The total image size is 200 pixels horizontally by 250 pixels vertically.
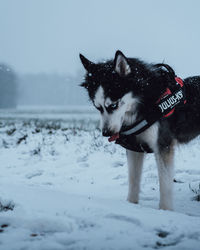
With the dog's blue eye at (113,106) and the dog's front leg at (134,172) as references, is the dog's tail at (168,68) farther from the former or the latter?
the dog's front leg at (134,172)

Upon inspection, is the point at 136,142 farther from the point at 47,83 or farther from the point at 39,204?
the point at 47,83

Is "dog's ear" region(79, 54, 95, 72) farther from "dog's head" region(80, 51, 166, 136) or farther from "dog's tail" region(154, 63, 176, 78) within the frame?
"dog's tail" region(154, 63, 176, 78)

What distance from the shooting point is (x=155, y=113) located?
277 cm

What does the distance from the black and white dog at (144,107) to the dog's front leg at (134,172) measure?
1.10 ft

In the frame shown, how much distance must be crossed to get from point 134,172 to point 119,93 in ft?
3.88

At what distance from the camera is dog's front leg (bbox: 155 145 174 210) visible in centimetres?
283

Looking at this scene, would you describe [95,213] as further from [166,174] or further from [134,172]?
[134,172]

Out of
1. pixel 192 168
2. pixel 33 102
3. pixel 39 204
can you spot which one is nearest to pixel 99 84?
pixel 39 204

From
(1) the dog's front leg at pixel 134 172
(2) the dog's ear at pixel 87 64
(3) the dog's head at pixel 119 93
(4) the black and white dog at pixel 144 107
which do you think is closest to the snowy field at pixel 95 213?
(1) the dog's front leg at pixel 134 172

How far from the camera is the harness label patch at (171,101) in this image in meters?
2.77

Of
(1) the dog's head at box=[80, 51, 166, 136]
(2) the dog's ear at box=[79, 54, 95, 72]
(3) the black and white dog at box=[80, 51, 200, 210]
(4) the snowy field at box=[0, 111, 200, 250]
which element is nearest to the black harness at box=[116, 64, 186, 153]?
(3) the black and white dog at box=[80, 51, 200, 210]

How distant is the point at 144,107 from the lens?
283cm

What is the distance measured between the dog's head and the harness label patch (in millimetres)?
246

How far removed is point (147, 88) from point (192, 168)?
2.73m
